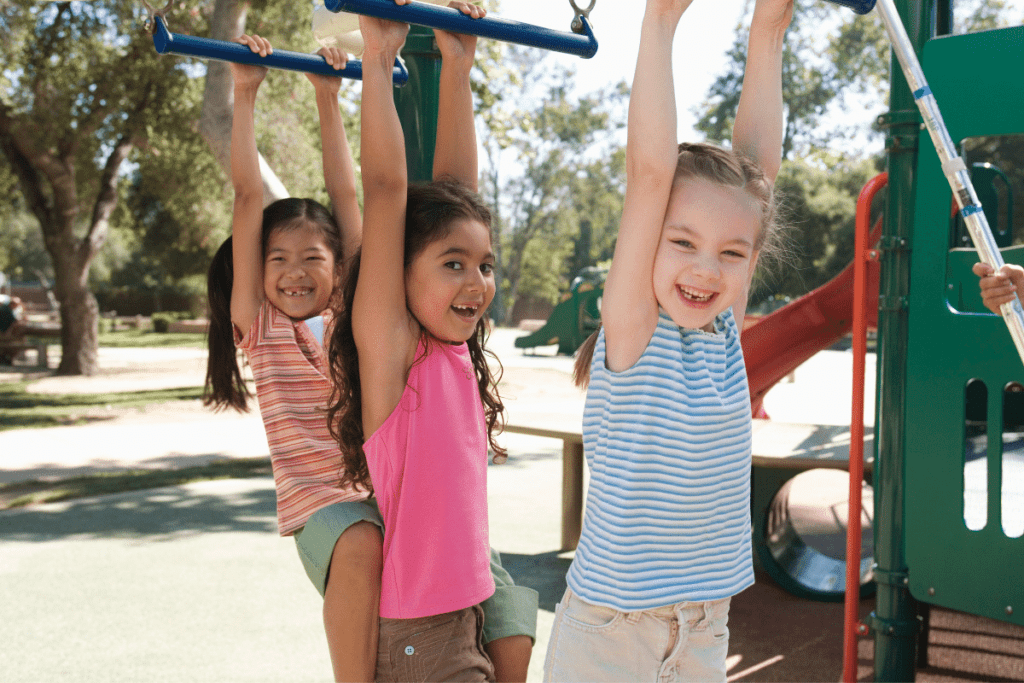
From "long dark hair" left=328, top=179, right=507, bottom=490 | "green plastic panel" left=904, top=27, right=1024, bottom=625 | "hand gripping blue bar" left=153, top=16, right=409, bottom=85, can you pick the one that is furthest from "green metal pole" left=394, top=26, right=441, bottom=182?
"green plastic panel" left=904, top=27, right=1024, bottom=625

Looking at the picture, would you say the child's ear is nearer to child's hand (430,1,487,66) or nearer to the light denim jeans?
the light denim jeans

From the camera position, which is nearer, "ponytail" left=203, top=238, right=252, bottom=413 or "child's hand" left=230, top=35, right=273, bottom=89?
"child's hand" left=230, top=35, right=273, bottom=89

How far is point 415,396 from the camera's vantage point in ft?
5.57

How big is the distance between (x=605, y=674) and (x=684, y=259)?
73cm

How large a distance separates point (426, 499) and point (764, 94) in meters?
1.09

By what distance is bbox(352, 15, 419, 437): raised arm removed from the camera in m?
1.65

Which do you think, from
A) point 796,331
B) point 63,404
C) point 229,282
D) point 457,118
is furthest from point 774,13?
point 63,404

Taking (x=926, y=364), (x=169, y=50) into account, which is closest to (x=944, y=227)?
(x=926, y=364)

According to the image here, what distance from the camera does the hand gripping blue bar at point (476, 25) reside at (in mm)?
1562

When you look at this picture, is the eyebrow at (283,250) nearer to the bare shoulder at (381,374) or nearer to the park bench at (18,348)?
the bare shoulder at (381,374)

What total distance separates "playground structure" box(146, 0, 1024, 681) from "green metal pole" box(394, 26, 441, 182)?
1420 millimetres

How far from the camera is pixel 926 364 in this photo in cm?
266

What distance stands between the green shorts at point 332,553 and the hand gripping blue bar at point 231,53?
1005 millimetres

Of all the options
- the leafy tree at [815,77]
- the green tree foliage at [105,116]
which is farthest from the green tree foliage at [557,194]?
the green tree foliage at [105,116]
